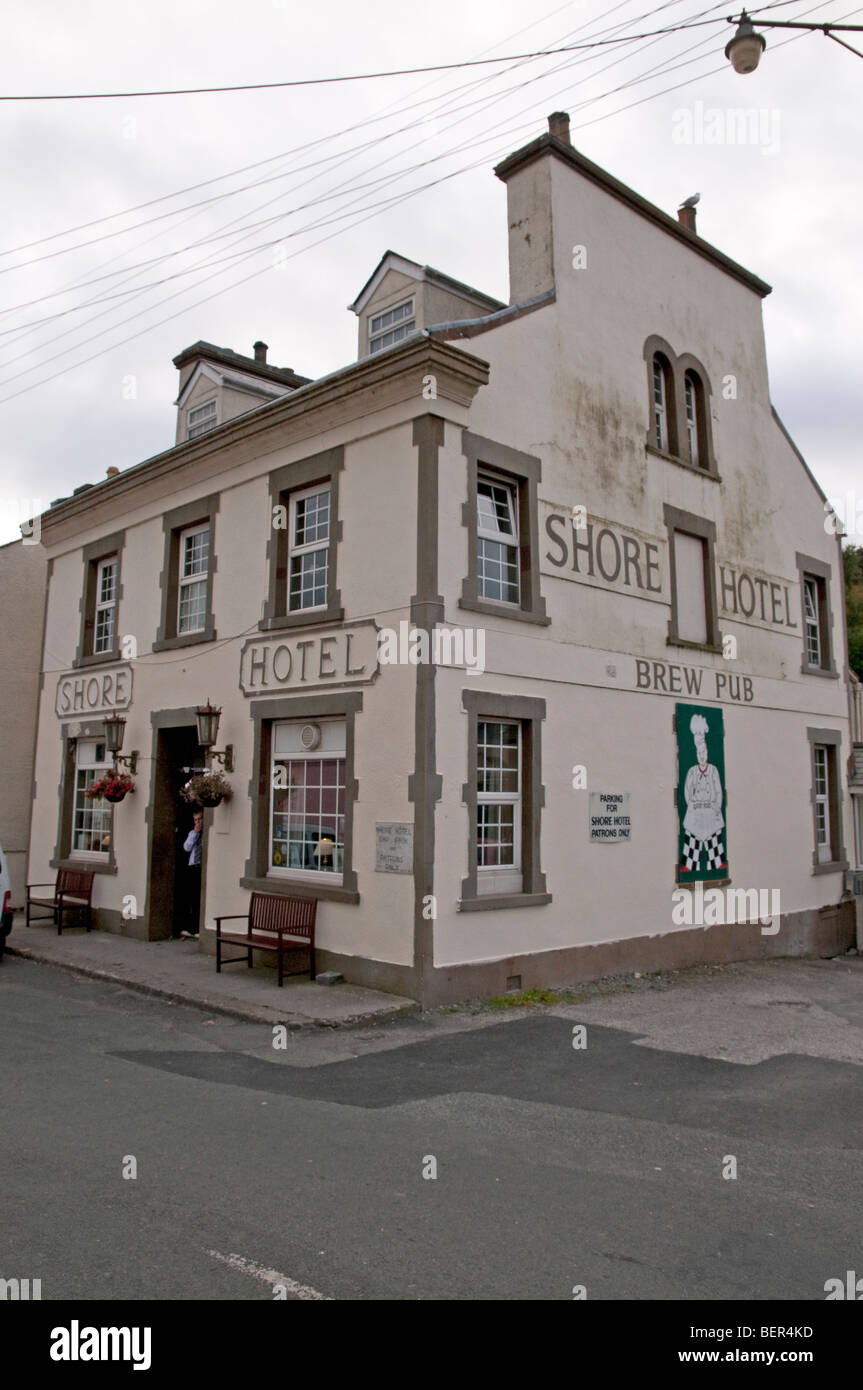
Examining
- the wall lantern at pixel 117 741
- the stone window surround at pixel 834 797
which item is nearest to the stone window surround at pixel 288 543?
the wall lantern at pixel 117 741

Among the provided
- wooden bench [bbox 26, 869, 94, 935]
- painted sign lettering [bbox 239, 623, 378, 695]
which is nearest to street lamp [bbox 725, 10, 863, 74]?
painted sign lettering [bbox 239, 623, 378, 695]

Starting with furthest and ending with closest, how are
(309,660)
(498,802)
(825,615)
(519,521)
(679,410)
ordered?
1. (825,615)
2. (679,410)
3. (519,521)
4. (309,660)
5. (498,802)

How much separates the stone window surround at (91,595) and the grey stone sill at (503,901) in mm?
8473

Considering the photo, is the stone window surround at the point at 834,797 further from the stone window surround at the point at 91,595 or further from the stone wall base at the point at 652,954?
the stone window surround at the point at 91,595

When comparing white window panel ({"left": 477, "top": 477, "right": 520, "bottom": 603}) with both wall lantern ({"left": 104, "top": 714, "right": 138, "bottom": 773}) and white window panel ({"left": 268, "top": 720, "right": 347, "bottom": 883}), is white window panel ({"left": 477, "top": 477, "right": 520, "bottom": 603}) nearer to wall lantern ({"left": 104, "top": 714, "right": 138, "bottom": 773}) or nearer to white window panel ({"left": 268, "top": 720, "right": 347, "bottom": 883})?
white window panel ({"left": 268, "top": 720, "right": 347, "bottom": 883})

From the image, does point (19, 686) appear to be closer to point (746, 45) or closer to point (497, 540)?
point (497, 540)

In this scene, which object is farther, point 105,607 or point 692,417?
point 105,607

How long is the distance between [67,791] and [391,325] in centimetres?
933

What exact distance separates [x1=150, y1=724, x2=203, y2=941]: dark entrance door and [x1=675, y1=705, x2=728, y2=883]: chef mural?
710 cm

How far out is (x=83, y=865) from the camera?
16.3m

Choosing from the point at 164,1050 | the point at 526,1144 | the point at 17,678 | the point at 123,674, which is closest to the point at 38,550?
the point at 17,678

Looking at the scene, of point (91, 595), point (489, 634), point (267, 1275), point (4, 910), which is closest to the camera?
point (267, 1275)

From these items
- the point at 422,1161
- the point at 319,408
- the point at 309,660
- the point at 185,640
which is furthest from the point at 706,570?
the point at 422,1161

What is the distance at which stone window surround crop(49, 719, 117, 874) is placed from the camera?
Answer: 1666 cm
